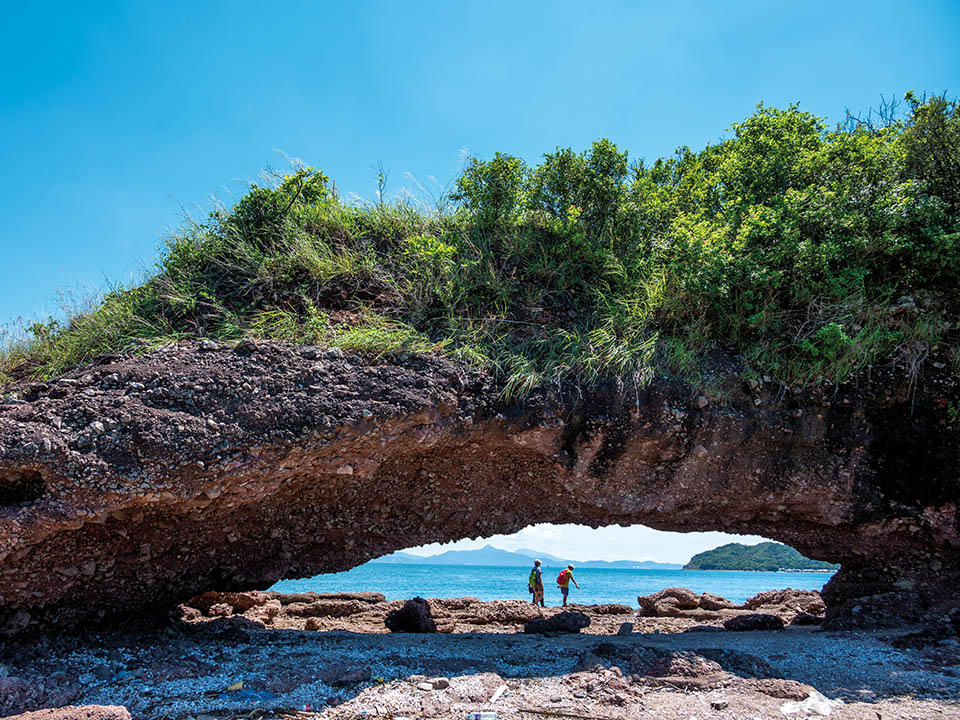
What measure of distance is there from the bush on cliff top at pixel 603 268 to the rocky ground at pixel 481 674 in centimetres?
275

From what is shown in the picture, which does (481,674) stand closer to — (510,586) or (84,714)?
(84,714)

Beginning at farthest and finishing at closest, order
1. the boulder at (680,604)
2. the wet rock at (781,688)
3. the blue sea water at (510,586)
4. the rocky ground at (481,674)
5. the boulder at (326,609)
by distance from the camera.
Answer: the blue sea water at (510,586) < the boulder at (680,604) < the boulder at (326,609) < the wet rock at (781,688) < the rocky ground at (481,674)

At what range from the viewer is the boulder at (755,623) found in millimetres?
7957

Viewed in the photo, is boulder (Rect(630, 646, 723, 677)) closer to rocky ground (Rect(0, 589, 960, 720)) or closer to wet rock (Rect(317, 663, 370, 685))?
rocky ground (Rect(0, 589, 960, 720))

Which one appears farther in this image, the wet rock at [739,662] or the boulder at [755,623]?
the boulder at [755,623]

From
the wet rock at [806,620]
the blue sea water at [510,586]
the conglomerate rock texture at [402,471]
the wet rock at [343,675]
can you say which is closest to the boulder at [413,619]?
the conglomerate rock texture at [402,471]

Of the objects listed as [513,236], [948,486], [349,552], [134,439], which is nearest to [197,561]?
[349,552]

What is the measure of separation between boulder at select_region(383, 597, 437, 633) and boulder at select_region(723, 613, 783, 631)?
4.11 meters

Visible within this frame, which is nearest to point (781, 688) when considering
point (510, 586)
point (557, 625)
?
point (557, 625)

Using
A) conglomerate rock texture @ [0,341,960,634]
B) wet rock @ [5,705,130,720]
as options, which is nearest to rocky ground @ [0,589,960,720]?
wet rock @ [5,705,130,720]

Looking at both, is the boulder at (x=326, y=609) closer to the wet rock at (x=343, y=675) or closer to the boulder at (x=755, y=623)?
the wet rock at (x=343, y=675)

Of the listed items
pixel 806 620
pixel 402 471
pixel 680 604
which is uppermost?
pixel 402 471

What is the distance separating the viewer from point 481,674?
17.8ft

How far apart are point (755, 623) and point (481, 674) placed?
459 cm
